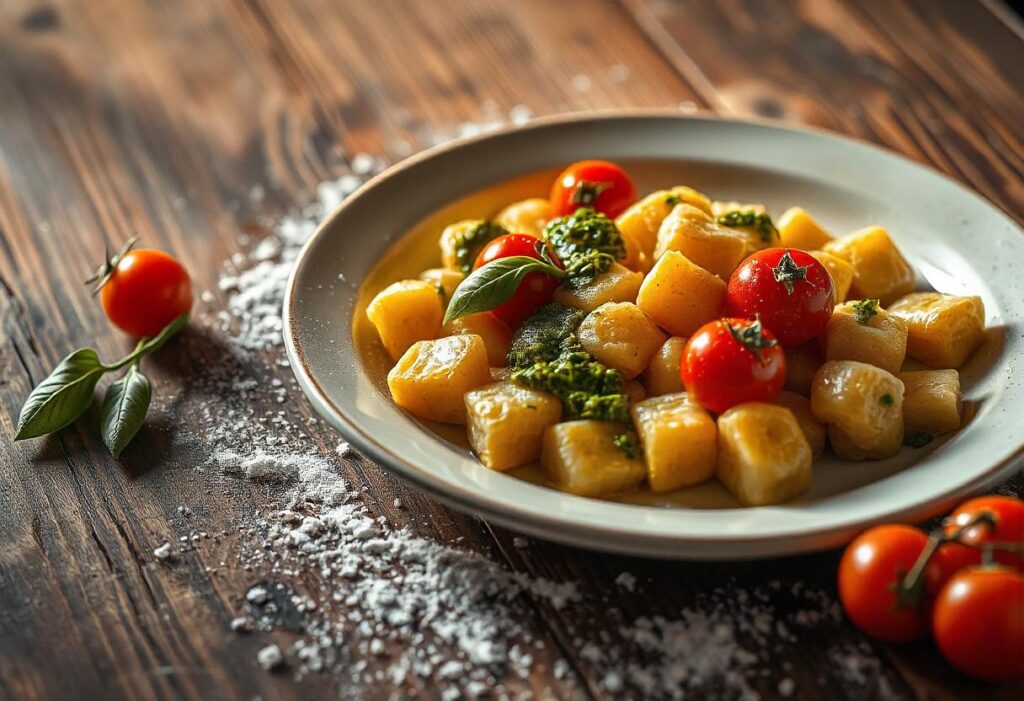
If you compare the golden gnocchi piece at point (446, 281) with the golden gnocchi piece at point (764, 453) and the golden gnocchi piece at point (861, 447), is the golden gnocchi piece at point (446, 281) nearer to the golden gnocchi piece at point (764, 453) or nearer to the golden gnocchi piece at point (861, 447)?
the golden gnocchi piece at point (764, 453)

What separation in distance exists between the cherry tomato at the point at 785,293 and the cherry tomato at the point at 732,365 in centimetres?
10

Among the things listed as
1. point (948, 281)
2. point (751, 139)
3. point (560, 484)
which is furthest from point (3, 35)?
point (948, 281)

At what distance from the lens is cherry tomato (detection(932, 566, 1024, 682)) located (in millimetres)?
1773

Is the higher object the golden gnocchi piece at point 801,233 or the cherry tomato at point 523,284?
the golden gnocchi piece at point 801,233

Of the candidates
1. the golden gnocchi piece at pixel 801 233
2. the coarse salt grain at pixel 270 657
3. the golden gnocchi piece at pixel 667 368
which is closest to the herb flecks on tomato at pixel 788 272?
the golden gnocchi piece at pixel 667 368

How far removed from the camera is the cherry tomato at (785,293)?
223cm

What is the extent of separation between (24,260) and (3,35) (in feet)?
4.86

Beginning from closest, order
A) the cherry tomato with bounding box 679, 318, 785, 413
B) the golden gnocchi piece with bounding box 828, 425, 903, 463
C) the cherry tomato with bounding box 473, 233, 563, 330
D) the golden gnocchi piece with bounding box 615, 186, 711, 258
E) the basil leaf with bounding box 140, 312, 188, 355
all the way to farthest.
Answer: the cherry tomato with bounding box 679, 318, 785, 413 < the golden gnocchi piece with bounding box 828, 425, 903, 463 < the cherry tomato with bounding box 473, 233, 563, 330 < the golden gnocchi piece with bounding box 615, 186, 711, 258 < the basil leaf with bounding box 140, 312, 188, 355

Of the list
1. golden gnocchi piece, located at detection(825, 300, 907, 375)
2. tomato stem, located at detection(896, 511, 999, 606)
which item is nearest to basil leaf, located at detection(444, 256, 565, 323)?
golden gnocchi piece, located at detection(825, 300, 907, 375)

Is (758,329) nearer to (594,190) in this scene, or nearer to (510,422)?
(510,422)

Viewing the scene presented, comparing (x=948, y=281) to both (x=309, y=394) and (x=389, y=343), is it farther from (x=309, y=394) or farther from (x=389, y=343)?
(x=309, y=394)

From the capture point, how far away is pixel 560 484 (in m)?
2.18

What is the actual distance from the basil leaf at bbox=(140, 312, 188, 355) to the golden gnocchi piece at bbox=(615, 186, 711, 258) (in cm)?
114

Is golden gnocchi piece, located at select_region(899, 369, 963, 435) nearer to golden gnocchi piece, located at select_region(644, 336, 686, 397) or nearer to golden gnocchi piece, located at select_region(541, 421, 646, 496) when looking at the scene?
golden gnocchi piece, located at select_region(644, 336, 686, 397)
